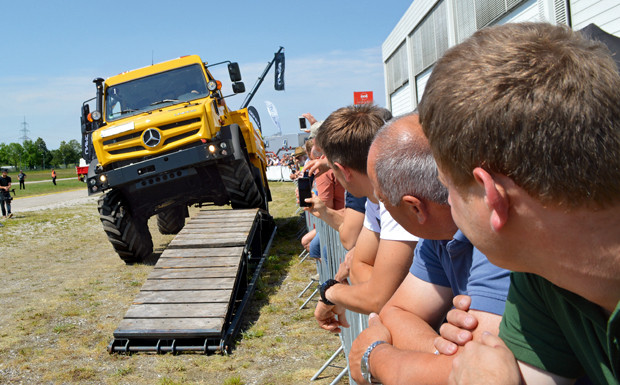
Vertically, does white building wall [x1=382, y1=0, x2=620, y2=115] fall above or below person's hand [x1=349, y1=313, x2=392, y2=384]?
above

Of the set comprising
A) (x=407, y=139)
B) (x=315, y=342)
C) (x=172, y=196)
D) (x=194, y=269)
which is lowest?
(x=315, y=342)

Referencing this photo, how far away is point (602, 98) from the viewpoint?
0.98 m

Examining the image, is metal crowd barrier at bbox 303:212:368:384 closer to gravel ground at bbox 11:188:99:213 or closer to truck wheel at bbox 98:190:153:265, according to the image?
truck wheel at bbox 98:190:153:265

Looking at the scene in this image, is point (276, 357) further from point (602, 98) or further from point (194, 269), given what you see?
point (602, 98)

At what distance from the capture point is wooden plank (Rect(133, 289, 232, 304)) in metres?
6.29

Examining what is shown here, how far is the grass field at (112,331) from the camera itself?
5.16m

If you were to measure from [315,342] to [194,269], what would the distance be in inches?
85.0

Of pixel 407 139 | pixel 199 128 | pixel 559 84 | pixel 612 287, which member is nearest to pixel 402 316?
pixel 407 139

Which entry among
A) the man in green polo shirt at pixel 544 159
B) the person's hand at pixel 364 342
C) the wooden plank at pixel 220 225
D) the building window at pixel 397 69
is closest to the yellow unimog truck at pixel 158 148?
the wooden plank at pixel 220 225

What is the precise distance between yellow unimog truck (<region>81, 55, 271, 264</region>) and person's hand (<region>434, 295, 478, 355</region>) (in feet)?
25.2

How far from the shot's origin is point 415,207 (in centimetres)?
204

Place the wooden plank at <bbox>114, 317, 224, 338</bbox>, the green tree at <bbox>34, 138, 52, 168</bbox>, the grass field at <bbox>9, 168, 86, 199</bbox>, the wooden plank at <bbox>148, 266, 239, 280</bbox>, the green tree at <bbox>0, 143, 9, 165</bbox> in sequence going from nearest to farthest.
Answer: the wooden plank at <bbox>114, 317, 224, 338</bbox>, the wooden plank at <bbox>148, 266, 239, 280</bbox>, the grass field at <bbox>9, 168, 86, 199</bbox>, the green tree at <bbox>0, 143, 9, 165</bbox>, the green tree at <bbox>34, 138, 52, 168</bbox>

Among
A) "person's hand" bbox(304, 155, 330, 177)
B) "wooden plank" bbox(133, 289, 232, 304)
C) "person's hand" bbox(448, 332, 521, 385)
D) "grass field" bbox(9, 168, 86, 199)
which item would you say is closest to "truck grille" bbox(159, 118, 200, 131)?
"wooden plank" bbox(133, 289, 232, 304)

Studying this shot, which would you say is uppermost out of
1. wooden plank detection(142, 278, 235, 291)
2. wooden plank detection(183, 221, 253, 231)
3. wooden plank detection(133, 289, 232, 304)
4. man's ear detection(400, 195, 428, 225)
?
man's ear detection(400, 195, 428, 225)
